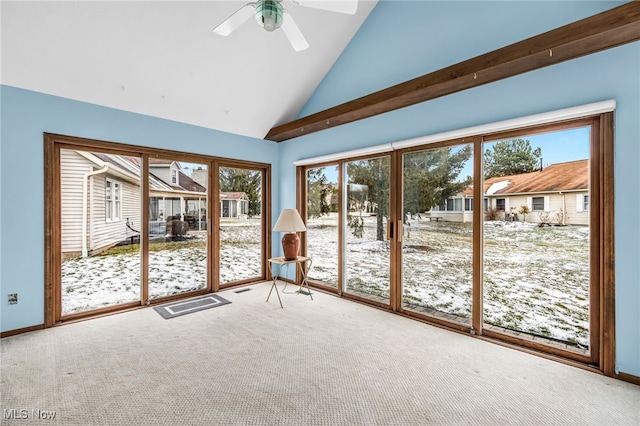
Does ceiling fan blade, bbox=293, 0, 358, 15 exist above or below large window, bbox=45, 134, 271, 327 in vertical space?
above

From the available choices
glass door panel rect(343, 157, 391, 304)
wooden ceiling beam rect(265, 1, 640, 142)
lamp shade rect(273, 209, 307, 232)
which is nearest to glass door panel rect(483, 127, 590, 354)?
wooden ceiling beam rect(265, 1, 640, 142)

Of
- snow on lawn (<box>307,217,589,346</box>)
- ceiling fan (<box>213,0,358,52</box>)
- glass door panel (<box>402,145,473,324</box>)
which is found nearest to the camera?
ceiling fan (<box>213,0,358,52</box>)

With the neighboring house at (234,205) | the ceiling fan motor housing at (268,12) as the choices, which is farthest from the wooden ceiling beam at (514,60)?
the neighboring house at (234,205)

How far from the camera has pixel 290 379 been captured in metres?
2.11

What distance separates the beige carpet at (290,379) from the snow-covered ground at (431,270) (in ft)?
1.21

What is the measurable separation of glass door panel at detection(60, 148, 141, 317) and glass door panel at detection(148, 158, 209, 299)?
0.65 feet

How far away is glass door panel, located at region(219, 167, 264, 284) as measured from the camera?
4.48 metres

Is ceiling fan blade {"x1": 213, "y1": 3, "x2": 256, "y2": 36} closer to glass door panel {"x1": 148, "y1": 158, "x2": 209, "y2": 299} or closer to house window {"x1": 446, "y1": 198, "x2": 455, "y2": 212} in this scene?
glass door panel {"x1": 148, "y1": 158, "x2": 209, "y2": 299}

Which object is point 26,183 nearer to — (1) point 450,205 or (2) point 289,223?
(2) point 289,223

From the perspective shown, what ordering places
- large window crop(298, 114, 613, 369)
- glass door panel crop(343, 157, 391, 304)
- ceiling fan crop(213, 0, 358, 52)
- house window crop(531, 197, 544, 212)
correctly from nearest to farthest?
ceiling fan crop(213, 0, 358, 52) < large window crop(298, 114, 613, 369) < house window crop(531, 197, 544, 212) < glass door panel crop(343, 157, 391, 304)

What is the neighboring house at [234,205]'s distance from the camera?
14.6 ft

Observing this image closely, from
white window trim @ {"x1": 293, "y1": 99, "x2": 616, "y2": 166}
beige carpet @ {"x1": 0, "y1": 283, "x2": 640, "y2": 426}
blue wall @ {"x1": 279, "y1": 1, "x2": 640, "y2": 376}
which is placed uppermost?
blue wall @ {"x1": 279, "y1": 1, "x2": 640, "y2": 376}

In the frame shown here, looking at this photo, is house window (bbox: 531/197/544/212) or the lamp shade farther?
Answer: the lamp shade

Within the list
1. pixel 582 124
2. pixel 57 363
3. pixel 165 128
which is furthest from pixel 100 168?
pixel 582 124
